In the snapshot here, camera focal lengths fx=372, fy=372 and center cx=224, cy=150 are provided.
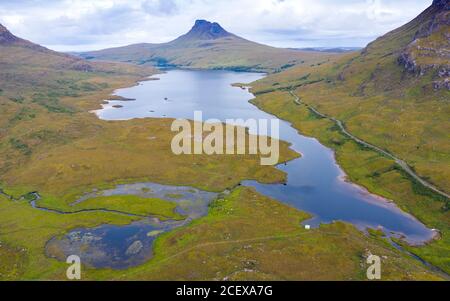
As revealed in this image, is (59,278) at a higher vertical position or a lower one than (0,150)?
lower

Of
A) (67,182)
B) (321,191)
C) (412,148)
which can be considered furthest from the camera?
(412,148)

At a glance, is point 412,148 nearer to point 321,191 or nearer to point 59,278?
point 321,191

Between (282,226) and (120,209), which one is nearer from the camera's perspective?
(282,226)

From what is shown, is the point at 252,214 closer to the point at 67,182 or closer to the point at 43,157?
the point at 67,182

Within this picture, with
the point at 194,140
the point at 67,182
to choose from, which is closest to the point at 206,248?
the point at 67,182

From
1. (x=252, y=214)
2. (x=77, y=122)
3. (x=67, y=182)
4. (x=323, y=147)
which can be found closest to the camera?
(x=252, y=214)

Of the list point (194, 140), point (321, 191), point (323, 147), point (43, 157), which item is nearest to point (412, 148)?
point (323, 147)

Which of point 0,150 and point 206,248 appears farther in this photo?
point 0,150
